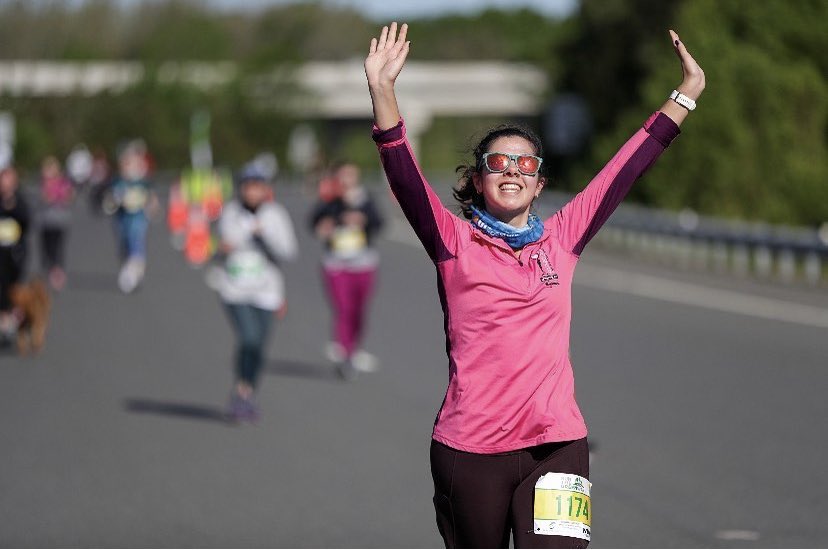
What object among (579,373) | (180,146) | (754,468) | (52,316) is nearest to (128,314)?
(52,316)

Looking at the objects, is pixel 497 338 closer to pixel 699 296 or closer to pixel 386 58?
pixel 386 58

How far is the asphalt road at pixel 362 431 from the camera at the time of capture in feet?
31.3

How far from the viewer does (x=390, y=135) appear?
515 centimetres

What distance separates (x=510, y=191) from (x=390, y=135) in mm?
475

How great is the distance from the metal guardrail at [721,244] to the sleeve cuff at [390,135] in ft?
72.9

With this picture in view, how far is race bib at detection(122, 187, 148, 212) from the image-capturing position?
26.9 meters

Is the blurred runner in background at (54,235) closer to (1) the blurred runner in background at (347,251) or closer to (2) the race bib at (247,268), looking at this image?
(1) the blurred runner in background at (347,251)

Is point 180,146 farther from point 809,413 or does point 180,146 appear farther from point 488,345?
point 488,345

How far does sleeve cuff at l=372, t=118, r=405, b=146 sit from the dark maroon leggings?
915 millimetres

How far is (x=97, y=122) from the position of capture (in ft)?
337

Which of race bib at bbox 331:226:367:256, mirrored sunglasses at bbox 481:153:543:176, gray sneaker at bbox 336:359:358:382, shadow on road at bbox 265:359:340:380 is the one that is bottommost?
shadow on road at bbox 265:359:340:380

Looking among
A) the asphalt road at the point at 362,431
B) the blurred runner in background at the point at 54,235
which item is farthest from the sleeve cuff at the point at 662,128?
the blurred runner in background at the point at 54,235

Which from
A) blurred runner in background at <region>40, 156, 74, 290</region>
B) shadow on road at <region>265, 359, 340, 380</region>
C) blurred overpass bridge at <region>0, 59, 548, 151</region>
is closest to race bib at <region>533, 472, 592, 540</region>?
shadow on road at <region>265, 359, 340, 380</region>

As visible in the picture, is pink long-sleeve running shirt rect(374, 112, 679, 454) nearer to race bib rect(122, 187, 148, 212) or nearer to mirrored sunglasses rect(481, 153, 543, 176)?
mirrored sunglasses rect(481, 153, 543, 176)
